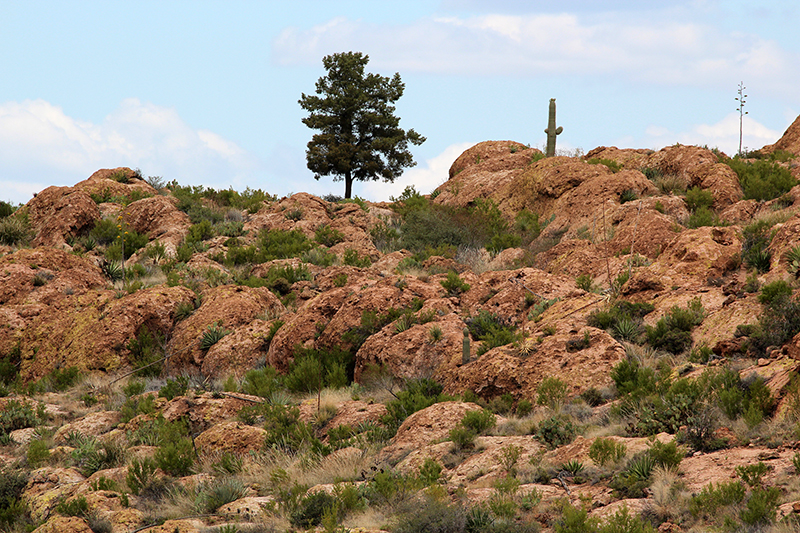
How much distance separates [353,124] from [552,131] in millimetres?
12213

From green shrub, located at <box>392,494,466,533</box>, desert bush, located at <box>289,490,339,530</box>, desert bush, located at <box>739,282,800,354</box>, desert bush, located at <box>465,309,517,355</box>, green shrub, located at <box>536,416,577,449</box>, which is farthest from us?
desert bush, located at <box>465,309,517,355</box>

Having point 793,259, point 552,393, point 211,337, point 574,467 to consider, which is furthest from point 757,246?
point 211,337

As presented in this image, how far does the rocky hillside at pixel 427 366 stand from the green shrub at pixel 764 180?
75mm

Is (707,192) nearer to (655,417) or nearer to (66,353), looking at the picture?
(655,417)

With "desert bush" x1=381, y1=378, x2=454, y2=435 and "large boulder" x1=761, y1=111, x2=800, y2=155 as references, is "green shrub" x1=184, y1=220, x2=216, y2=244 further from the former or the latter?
"large boulder" x1=761, y1=111, x2=800, y2=155

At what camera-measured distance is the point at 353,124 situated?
113ft

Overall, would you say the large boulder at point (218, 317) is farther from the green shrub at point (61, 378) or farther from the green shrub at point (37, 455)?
the green shrub at point (37, 455)

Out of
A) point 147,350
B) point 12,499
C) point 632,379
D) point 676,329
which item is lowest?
point 12,499

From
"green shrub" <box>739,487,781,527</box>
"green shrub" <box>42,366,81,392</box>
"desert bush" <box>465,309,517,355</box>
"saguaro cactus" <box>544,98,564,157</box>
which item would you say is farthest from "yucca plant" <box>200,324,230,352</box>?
"saguaro cactus" <box>544,98,564,157</box>

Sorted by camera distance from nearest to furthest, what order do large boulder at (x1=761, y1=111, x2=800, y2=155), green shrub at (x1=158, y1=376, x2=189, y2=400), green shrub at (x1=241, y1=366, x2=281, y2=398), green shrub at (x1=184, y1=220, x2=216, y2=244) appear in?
green shrub at (x1=241, y1=366, x2=281, y2=398), green shrub at (x1=158, y1=376, x2=189, y2=400), green shrub at (x1=184, y1=220, x2=216, y2=244), large boulder at (x1=761, y1=111, x2=800, y2=155)

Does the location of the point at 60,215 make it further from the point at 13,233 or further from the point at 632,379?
the point at 632,379

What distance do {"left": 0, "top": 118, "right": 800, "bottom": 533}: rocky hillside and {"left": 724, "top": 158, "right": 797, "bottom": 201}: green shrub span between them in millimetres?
75

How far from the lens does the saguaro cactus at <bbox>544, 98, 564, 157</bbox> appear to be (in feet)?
83.3

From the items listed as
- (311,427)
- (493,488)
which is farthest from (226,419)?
(493,488)
